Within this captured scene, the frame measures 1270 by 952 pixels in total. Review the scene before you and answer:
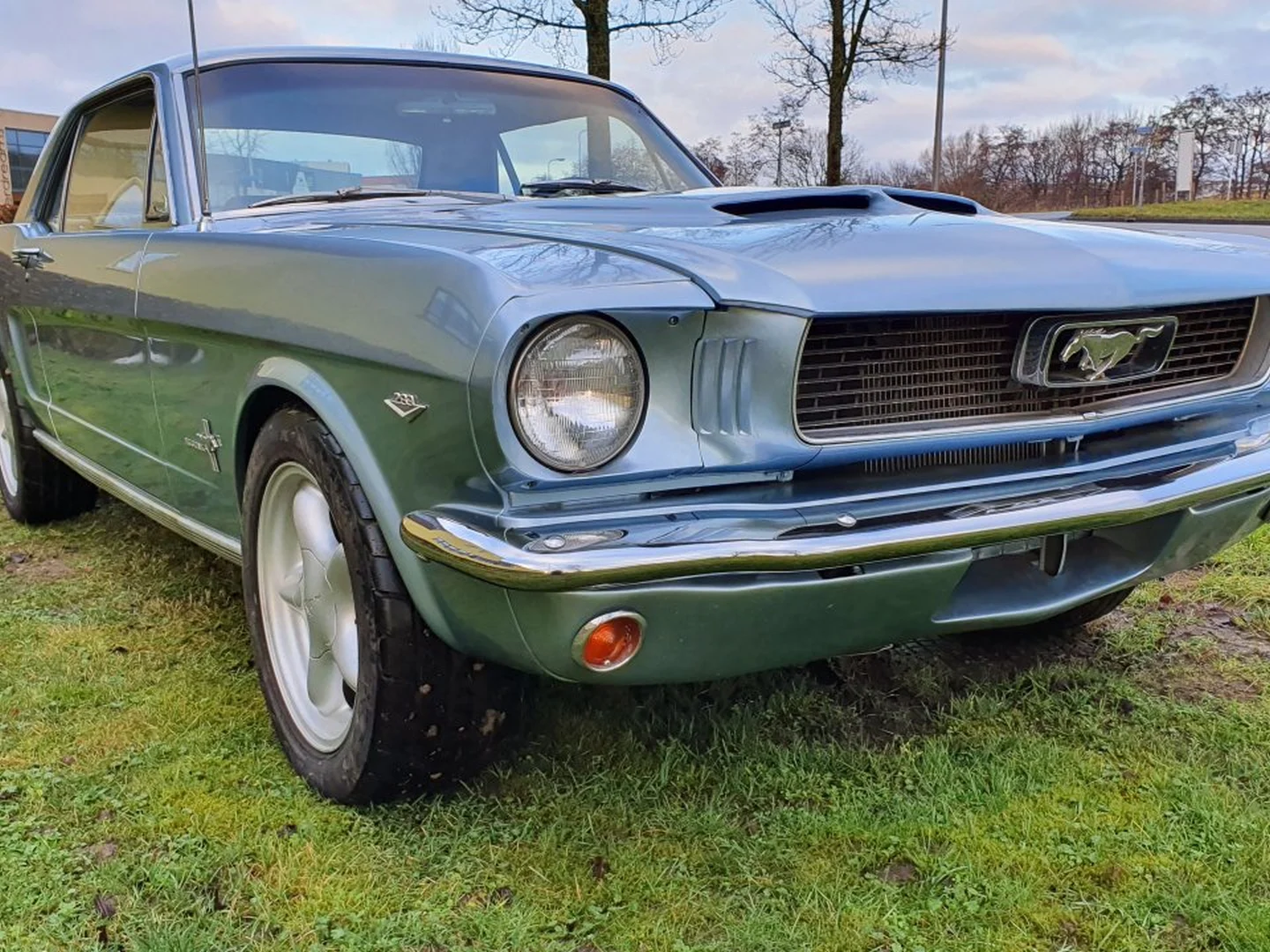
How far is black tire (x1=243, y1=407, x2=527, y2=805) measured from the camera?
1826 mm

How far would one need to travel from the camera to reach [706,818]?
2.01m

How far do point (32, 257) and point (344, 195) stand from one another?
56.8 inches

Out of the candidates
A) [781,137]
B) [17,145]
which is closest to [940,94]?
[781,137]

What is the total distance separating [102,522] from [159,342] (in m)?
1.93

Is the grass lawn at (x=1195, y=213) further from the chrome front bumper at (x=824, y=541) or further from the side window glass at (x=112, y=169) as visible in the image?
the chrome front bumper at (x=824, y=541)

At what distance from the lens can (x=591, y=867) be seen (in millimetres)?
1903

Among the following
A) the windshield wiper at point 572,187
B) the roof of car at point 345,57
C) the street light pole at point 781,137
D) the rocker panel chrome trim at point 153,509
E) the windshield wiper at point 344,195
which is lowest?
the rocker panel chrome trim at point 153,509

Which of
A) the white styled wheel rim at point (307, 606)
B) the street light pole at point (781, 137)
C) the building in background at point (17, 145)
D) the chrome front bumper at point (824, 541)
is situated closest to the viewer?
the chrome front bumper at point (824, 541)

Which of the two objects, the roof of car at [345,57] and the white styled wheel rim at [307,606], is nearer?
the white styled wheel rim at [307,606]

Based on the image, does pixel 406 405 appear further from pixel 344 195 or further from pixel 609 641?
pixel 344 195

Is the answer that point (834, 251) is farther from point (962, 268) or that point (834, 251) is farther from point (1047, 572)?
point (1047, 572)

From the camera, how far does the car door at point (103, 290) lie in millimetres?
2826

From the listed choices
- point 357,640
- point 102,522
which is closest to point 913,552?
point 357,640

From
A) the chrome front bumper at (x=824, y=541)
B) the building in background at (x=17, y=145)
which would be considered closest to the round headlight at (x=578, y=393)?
the chrome front bumper at (x=824, y=541)
